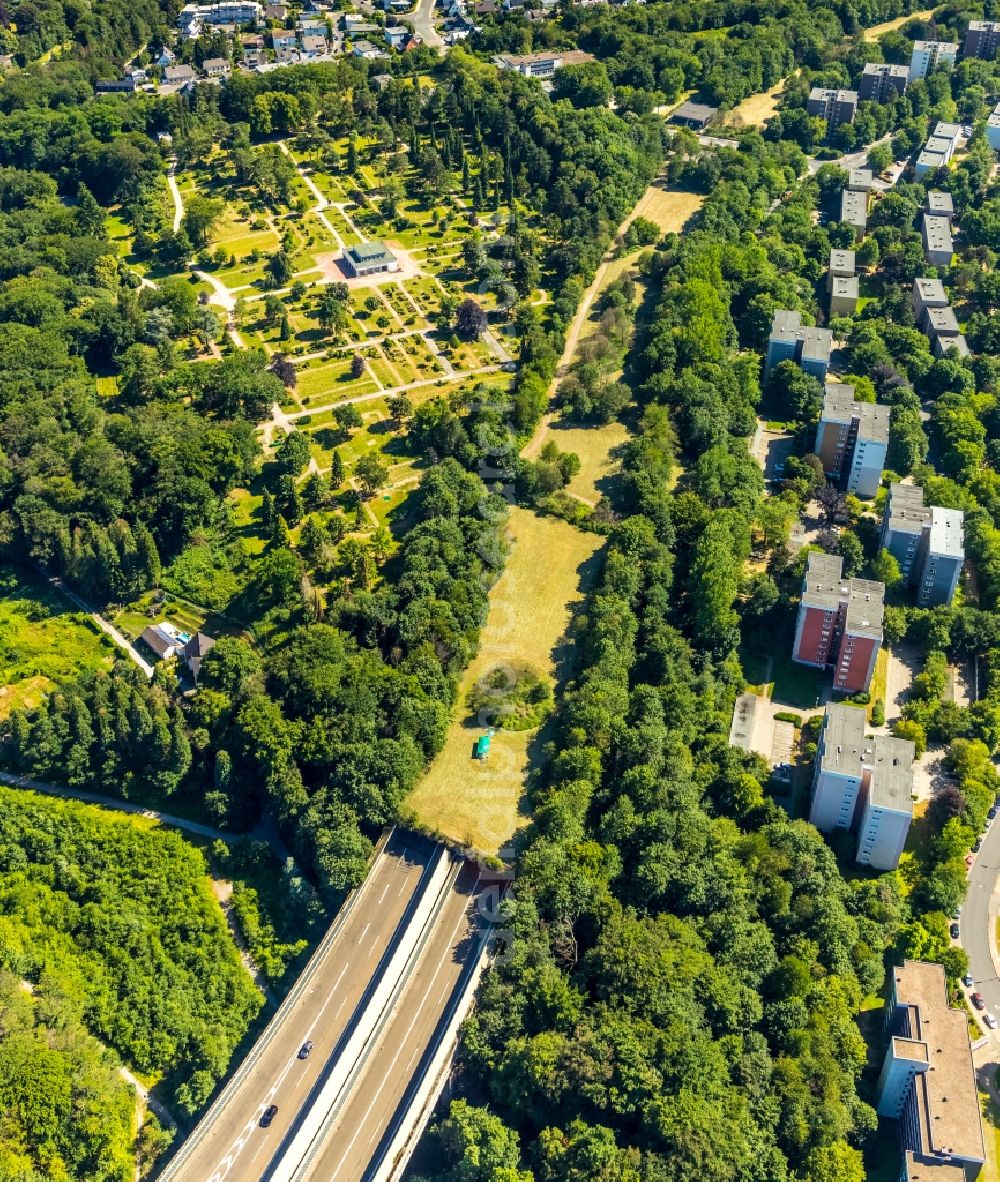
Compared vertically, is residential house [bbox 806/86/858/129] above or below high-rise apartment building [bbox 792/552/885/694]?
above

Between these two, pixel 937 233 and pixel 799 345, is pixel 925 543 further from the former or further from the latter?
pixel 937 233

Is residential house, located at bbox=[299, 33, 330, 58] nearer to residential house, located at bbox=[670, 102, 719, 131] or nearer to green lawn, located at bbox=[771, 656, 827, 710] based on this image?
residential house, located at bbox=[670, 102, 719, 131]

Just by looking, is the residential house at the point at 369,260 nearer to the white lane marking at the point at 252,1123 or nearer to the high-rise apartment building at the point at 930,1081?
the white lane marking at the point at 252,1123

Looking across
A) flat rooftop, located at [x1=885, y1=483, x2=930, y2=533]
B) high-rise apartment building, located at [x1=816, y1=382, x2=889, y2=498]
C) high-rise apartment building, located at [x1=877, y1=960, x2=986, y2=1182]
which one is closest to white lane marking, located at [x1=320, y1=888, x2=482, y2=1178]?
high-rise apartment building, located at [x1=877, y1=960, x2=986, y2=1182]

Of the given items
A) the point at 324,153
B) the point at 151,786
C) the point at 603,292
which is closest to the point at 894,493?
the point at 603,292

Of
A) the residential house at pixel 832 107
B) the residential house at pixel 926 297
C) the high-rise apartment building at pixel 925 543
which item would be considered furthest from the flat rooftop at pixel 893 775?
the residential house at pixel 832 107

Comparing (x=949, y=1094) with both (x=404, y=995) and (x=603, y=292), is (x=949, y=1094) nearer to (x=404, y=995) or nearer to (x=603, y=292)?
(x=404, y=995)

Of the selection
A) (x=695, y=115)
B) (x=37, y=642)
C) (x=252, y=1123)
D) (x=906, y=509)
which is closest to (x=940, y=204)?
(x=695, y=115)
